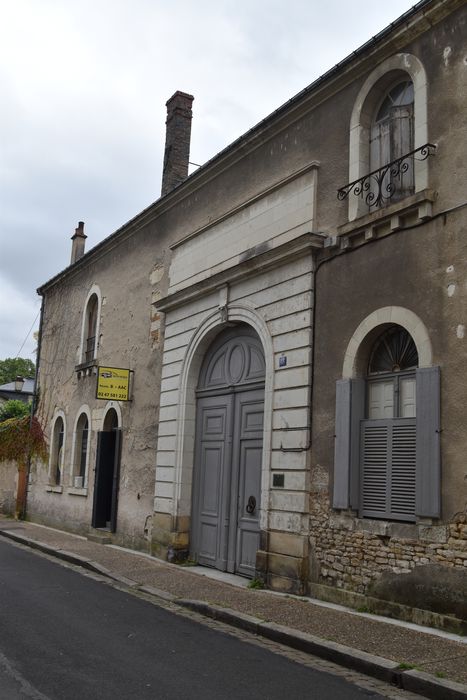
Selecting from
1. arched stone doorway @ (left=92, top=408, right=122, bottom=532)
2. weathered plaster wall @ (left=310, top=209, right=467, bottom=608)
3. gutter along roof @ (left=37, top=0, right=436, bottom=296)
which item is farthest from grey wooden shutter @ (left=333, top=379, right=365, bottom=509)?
arched stone doorway @ (left=92, top=408, right=122, bottom=532)

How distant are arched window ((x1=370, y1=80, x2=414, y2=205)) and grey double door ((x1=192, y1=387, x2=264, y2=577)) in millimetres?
3516

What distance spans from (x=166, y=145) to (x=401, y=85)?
306 inches

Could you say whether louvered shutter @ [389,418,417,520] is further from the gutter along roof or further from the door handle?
the gutter along roof

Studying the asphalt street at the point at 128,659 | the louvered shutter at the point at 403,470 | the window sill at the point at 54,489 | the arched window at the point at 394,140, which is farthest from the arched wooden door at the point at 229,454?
the window sill at the point at 54,489

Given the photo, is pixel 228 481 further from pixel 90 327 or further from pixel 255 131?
pixel 90 327

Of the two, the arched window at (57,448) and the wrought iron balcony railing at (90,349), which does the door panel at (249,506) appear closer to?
the wrought iron balcony railing at (90,349)

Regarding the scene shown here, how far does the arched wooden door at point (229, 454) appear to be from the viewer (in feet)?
33.4

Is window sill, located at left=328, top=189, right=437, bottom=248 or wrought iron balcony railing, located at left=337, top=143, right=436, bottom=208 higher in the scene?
wrought iron balcony railing, located at left=337, top=143, right=436, bottom=208

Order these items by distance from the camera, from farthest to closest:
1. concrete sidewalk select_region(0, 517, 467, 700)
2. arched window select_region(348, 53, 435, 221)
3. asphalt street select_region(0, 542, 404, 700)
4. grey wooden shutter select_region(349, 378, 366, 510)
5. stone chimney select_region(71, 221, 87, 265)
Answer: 1. stone chimney select_region(71, 221, 87, 265)
2. grey wooden shutter select_region(349, 378, 366, 510)
3. arched window select_region(348, 53, 435, 221)
4. concrete sidewalk select_region(0, 517, 467, 700)
5. asphalt street select_region(0, 542, 404, 700)

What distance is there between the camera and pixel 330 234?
9.02 metres

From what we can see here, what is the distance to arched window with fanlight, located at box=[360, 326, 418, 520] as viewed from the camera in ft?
24.9

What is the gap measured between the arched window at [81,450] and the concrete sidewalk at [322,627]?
16.5ft

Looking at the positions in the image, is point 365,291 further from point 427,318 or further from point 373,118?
point 373,118

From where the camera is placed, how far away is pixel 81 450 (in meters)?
16.4
